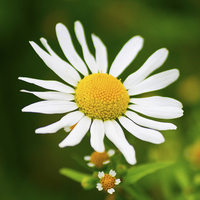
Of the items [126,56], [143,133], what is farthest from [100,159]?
[126,56]

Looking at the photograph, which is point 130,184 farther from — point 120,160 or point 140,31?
point 140,31

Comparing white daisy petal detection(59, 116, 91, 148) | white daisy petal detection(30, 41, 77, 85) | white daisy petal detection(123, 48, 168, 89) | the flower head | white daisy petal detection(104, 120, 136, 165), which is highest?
white daisy petal detection(30, 41, 77, 85)

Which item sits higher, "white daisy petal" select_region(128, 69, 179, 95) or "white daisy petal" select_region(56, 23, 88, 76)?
"white daisy petal" select_region(56, 23, 88, 76)

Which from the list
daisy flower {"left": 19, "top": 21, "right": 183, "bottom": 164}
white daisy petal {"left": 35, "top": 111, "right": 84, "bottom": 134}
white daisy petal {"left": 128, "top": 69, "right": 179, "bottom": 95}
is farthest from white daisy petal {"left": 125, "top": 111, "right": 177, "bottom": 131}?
white daisy petal {"left": 35, "top": 111, "right": 84, "bottom": 134}

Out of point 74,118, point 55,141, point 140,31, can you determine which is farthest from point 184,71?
point 74,118

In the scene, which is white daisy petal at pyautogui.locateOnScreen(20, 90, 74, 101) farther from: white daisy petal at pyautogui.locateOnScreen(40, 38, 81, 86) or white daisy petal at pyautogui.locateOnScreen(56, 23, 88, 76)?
white daisy petal at pyautogui.locateOnScreen(56, 23, 88, 76)

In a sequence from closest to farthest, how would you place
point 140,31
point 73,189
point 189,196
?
point 189,196 → point 73,189 → point 140,31
